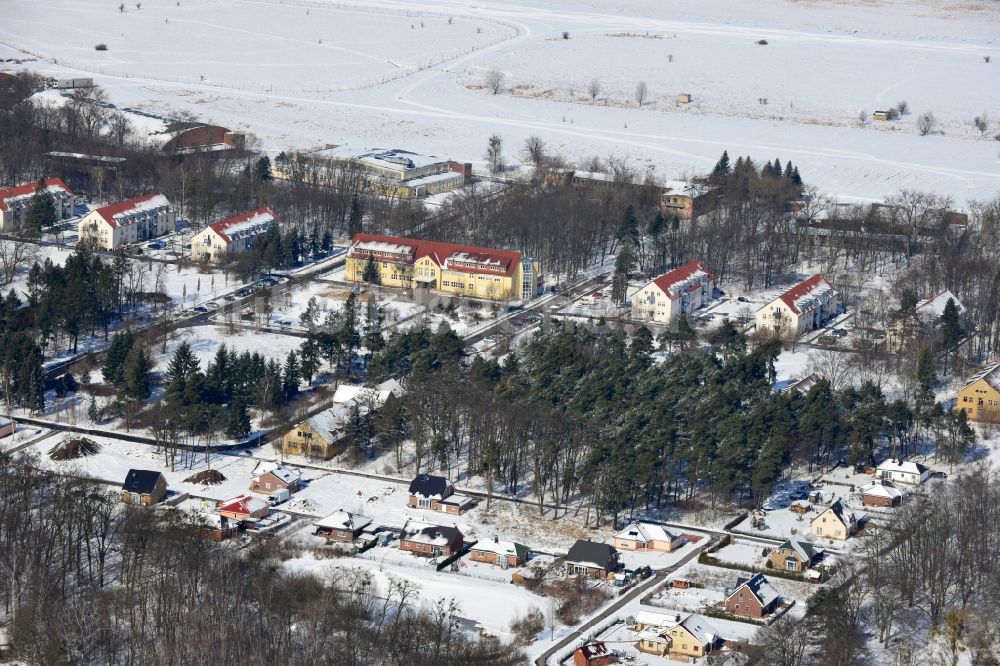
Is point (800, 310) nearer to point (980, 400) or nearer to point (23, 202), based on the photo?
point (980, 400)

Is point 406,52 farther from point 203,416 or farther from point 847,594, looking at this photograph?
point 847,594

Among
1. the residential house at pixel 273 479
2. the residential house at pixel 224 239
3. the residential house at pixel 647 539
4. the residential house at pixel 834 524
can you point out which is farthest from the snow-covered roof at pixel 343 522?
the residential house at pixel 224 239

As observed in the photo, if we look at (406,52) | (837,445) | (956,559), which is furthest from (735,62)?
(956,559)

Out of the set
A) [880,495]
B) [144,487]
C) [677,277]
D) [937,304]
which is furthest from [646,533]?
[937,304]

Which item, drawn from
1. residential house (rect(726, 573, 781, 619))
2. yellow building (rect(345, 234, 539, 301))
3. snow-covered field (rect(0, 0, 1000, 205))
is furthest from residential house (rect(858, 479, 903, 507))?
snow-covered field (rect(0, 0, 1000, 205))

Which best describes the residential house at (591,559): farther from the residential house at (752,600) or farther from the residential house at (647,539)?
the residential house at (752,600)

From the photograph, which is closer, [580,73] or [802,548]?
[802,548]
